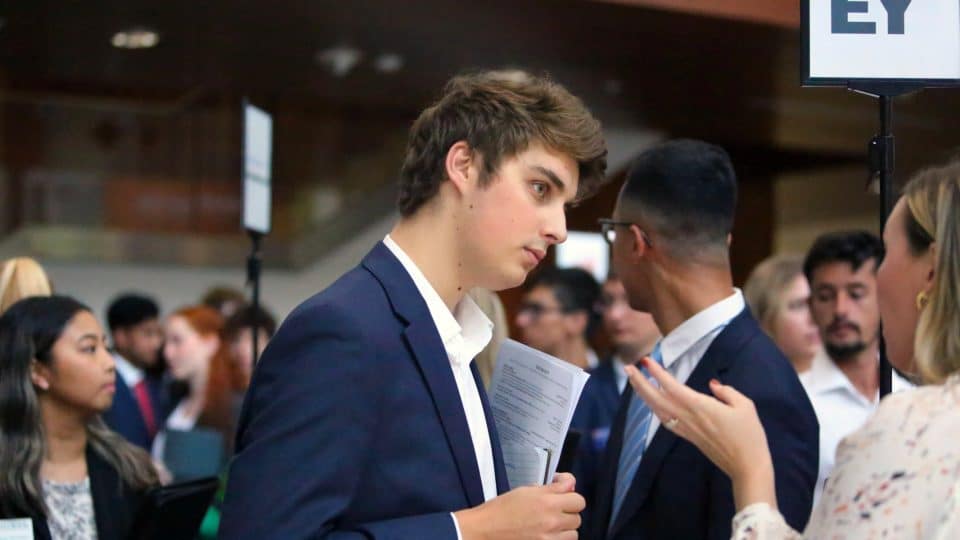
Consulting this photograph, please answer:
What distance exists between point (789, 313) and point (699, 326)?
2.12m

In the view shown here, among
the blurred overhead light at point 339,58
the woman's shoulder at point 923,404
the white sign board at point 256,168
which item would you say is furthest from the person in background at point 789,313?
the blurred overhead light at point 339,58

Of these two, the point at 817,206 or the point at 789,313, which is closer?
the point at 789,313

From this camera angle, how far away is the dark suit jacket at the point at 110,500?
116 inches

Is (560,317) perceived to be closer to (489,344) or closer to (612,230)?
(489,344)

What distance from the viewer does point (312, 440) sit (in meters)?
1.67

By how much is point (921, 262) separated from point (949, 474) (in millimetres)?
400

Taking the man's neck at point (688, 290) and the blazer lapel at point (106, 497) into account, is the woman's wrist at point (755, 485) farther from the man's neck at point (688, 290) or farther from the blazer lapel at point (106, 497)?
the blazer lapel at point (106, 497)

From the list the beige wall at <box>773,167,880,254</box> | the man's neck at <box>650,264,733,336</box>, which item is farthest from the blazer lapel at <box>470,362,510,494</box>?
the beige wall at <box>773,167,880,254</box>

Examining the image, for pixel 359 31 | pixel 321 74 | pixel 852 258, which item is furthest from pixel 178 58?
pixel 852 258

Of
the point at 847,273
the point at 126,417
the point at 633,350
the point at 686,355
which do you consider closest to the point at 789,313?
the point at 847,273

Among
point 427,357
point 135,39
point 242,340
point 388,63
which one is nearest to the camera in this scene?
point 427,357

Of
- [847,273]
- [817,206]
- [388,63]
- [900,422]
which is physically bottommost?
[900,422]

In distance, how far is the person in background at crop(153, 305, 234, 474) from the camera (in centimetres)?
579

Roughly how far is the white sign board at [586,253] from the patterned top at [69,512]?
5876mm
